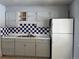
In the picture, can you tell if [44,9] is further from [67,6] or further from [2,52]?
[2,52]

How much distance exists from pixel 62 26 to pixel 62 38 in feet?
1.30

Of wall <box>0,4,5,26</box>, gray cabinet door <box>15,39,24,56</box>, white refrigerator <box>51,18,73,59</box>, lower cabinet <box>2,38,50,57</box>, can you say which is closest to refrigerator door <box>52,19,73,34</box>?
white refrigerator <box>51,18,73,59</box>

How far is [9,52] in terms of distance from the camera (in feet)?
14.6

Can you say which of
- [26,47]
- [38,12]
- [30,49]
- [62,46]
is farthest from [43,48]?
[38,12]

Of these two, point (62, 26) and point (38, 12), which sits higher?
point (38, 12)

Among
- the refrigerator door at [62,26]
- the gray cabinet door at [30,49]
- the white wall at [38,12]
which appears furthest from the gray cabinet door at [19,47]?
the refrigerator door at [62,26]

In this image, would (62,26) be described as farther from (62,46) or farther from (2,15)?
(2,15)

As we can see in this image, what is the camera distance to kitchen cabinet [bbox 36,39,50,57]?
14.1 ft

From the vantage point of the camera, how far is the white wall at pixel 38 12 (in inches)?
186

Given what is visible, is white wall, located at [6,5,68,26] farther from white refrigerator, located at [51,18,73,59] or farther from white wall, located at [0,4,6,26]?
white refrigerator, located at [51,18,73,59]

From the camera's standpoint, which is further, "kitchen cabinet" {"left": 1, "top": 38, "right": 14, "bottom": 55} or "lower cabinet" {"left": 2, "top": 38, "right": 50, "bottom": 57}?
"kitchen cabinet" {"left": 1, "top": 38, "right": 14, "bottom": 55}

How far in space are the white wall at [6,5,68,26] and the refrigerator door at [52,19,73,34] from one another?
105 centimetres

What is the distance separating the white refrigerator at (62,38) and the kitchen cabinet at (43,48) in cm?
53

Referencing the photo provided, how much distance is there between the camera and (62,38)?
3730mm
